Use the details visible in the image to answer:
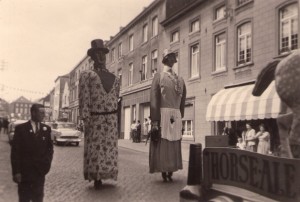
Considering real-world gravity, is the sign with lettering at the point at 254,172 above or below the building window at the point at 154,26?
below

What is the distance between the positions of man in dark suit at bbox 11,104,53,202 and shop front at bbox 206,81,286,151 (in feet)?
31.0

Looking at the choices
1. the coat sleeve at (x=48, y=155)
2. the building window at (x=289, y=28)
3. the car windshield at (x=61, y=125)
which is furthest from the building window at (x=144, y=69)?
the coat sleeve at (x=48, y=155)

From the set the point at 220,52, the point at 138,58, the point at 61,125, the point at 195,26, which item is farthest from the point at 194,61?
the point at 138,58

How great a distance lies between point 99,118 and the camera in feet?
16.9

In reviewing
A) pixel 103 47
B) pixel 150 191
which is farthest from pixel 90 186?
pixel 103 47

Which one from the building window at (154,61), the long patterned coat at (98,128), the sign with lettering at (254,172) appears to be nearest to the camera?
the sign with lettering at (254,172)

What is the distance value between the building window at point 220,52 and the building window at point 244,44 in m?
1.08

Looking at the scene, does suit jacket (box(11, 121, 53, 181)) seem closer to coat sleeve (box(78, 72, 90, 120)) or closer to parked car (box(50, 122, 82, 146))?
coat sleeve (box(78, 72, 90, 120))

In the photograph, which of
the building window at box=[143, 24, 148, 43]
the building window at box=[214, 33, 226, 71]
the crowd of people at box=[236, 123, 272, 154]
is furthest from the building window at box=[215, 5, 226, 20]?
the building window at box=[143, 24, 148, 43]

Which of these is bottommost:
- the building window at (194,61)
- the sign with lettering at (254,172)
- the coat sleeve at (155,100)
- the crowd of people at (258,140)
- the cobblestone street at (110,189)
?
the cobblestone street at (110,189)

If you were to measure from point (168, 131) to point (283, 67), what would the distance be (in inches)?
152

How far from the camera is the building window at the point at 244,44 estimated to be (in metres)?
15.5

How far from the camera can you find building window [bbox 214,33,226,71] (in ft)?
56.0

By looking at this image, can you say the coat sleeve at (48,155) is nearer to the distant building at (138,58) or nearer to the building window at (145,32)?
the distant building at (138,58)
